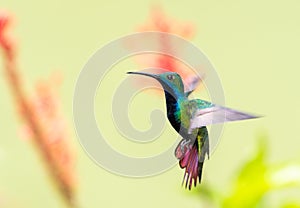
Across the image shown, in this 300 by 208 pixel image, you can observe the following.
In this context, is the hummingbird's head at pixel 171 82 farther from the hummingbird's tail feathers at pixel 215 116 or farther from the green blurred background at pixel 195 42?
the green blurred background at pixel 195 42

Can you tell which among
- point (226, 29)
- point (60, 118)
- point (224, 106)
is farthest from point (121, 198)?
point (224, 106)

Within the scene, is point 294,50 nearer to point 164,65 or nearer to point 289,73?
point 289,73

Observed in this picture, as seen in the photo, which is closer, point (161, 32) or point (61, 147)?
point (161, 32)

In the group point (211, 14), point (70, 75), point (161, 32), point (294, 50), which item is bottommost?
point (161, 32)

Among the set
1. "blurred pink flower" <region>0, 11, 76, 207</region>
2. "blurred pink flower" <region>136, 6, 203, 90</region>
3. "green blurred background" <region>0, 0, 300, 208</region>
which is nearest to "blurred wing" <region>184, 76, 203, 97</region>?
"blurred pink flower" <region>136, 6, 203, 90</region>

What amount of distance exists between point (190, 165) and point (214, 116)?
2cm

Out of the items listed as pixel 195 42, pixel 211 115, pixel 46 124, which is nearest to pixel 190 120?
pixel 211 115

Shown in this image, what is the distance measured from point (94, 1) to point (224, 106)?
2.09 metres

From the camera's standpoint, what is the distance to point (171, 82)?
1.18 ft

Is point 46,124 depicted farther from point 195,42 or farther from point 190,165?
point 195,42

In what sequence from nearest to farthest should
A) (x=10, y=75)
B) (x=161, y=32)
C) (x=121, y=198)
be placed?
(x=161, y=32), (x=10, y=75), (x=121, y=198)

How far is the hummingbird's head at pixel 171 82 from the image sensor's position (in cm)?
35

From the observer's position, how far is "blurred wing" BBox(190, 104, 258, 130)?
0.33 m

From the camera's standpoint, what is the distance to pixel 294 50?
2.33m
